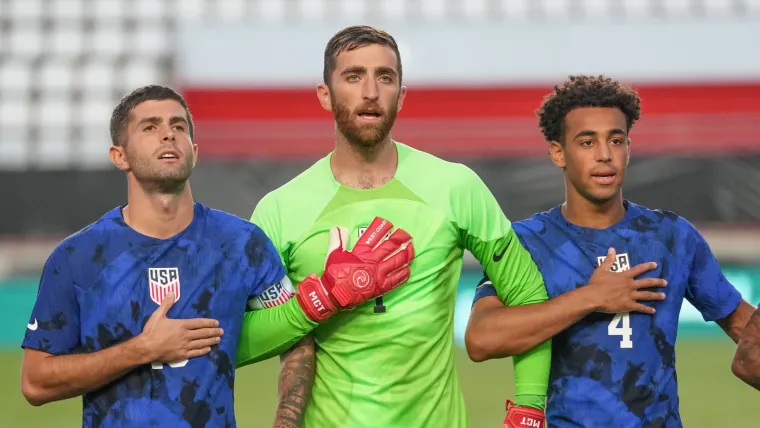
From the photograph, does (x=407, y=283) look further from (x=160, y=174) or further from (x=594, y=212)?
(x=160, y=174)

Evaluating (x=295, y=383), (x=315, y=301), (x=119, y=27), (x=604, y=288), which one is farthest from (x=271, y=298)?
(x=119, y=27)

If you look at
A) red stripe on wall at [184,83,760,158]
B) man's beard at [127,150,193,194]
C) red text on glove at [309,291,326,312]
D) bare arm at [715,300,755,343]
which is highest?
red stripe on wall at [184,83,760,158]

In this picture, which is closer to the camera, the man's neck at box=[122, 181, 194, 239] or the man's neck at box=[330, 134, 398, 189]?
the man's neck at box=[122, 181, 194, 239]

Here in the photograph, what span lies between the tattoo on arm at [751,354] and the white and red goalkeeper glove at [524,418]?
75 cm

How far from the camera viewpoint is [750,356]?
404 cm

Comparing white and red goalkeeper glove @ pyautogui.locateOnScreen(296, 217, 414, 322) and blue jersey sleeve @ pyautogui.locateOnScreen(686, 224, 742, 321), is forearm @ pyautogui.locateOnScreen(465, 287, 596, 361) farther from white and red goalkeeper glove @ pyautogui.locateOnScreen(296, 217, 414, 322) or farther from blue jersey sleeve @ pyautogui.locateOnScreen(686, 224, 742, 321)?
blue jersey sleeve @ pyautogui.locateOnScreen(686, 224, 742, 321)

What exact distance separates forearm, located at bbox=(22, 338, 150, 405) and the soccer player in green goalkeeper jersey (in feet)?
1.63

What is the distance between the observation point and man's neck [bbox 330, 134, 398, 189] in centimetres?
454

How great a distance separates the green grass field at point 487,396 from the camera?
9.50 meters

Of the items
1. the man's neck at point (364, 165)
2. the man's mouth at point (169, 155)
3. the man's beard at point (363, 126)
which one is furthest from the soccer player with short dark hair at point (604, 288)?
the man's mouth at point (169, 155)

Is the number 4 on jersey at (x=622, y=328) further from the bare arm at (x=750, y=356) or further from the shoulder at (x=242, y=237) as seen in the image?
the shoulder at (x=242, y=237)

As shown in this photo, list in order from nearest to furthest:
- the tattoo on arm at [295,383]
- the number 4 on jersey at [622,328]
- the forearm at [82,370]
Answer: the forearm at [82,370] < the tattoo on arm at [295,383] < the number 4 on jersey at [622,328]

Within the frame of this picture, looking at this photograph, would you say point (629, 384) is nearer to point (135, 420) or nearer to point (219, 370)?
point (219, 370)

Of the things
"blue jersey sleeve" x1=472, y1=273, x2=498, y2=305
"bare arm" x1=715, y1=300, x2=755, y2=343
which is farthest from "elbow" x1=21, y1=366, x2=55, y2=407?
"bare arm" x1=715, y1=300, x2=755, y2=343
